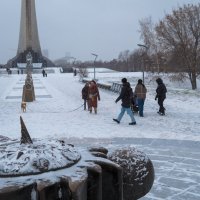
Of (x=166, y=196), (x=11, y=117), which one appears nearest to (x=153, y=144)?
(x=166, y=196)

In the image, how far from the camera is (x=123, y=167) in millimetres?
3352

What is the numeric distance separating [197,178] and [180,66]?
25.2m

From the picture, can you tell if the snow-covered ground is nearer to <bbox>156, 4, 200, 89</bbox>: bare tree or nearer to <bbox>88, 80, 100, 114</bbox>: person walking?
<bbox>88, 80, 100, 114</bbox>: person walking

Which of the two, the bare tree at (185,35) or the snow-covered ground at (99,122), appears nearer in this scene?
the snow-covered ground at (99,122)

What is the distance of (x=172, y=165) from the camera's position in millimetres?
7965

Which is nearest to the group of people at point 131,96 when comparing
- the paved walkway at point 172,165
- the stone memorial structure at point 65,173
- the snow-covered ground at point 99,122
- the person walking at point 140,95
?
the person walking at point 140,95

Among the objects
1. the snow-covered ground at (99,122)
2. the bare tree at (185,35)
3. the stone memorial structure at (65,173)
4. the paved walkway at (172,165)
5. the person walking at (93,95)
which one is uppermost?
the bare tree at (185,35)

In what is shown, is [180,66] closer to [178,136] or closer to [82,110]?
[82,110]

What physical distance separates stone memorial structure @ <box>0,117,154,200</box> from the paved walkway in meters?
2.88

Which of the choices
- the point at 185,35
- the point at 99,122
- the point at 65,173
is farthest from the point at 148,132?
the point at 185,35

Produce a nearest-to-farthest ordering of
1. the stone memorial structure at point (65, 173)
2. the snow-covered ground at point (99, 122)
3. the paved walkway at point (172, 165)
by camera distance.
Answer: the stone memorial structure at point (65, 173)
the paved walkway at point (172, 165)
the snow-covered ground at point (99, 122)

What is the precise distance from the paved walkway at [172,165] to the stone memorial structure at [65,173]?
288 cm

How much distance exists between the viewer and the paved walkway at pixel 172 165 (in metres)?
6.29

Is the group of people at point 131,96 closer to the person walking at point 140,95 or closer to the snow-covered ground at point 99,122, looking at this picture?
the person walking at point 140,95
